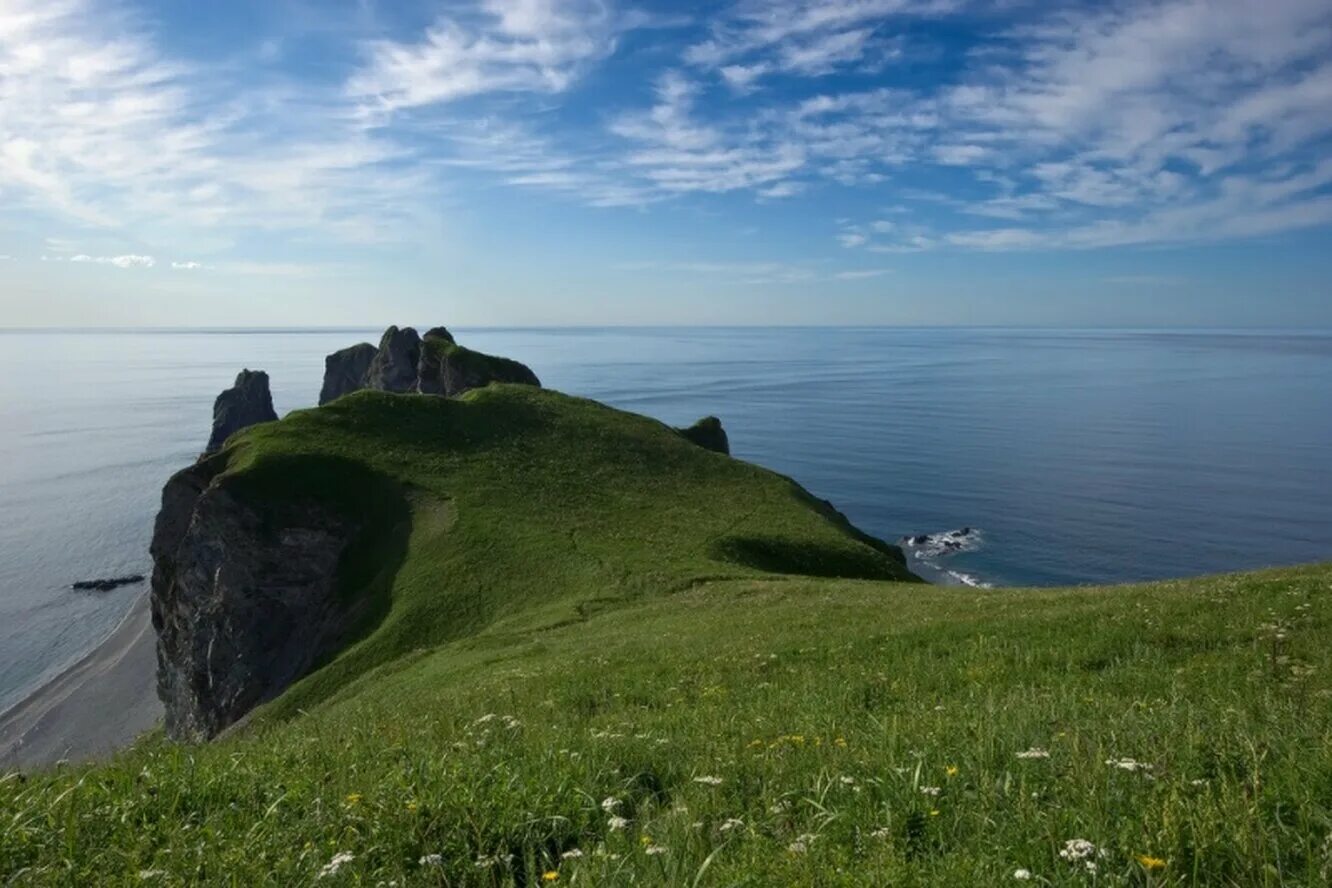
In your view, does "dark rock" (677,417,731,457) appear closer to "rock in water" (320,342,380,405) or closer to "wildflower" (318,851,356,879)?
"wildflower" (318,851,356,879)

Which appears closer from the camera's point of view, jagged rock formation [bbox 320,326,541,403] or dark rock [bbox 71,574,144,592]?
dark rock [bbox 71,574,144,592]

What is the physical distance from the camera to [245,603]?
5850cm

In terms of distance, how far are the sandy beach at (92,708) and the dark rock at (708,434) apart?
5898 cm

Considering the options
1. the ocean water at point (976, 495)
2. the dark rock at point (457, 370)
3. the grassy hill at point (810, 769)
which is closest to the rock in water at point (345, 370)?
the ocean water at point (976, 495)

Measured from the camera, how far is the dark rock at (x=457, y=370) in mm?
105688

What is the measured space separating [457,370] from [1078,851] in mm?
105127

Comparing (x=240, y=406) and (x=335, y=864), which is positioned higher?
(x=335, y=864)

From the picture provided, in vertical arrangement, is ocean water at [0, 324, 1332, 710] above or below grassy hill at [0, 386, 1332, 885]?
below

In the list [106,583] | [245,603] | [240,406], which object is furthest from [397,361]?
[245,603]

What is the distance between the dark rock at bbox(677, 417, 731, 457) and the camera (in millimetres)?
99812

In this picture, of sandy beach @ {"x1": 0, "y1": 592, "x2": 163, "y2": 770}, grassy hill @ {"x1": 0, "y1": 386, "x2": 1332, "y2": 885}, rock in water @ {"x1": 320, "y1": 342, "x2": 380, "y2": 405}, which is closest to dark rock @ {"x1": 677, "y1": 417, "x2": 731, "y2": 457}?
sandy beach @ {"x1": 0, "y1": 592, "x2": 163, "y2": 770}

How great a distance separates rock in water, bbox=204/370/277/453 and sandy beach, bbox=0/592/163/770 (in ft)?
291

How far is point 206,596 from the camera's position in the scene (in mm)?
60781

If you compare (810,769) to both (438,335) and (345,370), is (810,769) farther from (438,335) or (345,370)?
(345,370)
